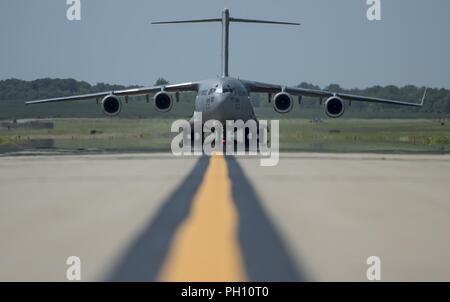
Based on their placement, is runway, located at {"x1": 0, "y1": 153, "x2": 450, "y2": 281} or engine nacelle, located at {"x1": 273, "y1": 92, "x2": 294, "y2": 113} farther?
engine nacelle, located at {"x1": 273, "y1": 92, "x2": 294, "y2": 113}

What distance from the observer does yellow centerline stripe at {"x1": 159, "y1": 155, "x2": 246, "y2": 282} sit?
6301 mm

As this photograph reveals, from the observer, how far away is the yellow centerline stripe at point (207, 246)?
6.30 meters

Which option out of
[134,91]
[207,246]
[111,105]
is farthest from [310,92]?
[207,246]

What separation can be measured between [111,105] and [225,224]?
24226 mm

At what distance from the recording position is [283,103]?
32219 mm

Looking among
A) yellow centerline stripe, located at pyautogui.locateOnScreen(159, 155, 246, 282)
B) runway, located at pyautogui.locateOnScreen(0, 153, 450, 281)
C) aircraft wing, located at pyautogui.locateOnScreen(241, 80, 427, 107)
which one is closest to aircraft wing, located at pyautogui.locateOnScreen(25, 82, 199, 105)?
aircraft wing, located at pyautogui.locateOnScreen(241, 80, 427, 107)

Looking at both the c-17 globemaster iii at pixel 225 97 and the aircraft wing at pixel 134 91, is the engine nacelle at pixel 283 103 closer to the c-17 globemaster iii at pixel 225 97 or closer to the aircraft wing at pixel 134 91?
the c-17 globemaster iii at pixel 225 97

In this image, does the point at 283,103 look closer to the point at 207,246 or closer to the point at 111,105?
the point at 111,105

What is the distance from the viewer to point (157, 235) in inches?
330

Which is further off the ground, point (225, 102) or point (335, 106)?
point (225, 102)

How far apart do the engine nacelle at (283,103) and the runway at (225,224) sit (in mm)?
14481

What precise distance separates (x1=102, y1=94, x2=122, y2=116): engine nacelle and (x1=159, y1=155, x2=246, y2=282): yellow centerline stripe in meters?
20.9

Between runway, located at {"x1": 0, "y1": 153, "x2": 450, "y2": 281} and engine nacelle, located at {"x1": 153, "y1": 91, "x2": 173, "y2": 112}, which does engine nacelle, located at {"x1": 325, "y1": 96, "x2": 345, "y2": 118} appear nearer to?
engine nacelle, located at {"x1": 153, "y1": 91, "x2": 173, "y2": 112}

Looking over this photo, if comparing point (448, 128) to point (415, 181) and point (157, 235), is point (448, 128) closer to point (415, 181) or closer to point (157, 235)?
point (415, 181)
